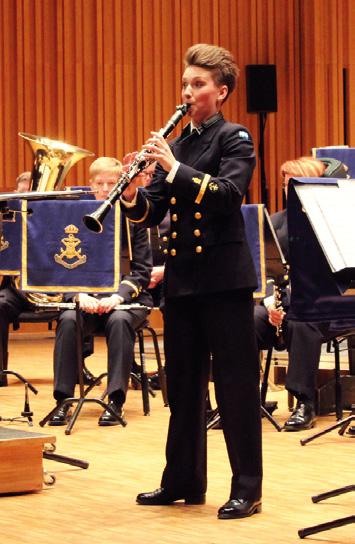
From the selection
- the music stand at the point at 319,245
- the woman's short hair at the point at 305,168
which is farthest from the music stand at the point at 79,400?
the music stand at the point at 319,245

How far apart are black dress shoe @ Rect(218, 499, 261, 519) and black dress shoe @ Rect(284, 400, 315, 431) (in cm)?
181

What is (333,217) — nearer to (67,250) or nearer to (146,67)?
(67,250)

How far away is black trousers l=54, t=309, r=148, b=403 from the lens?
5.52 meters

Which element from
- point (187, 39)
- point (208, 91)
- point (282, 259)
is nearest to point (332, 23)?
point (187, 39)

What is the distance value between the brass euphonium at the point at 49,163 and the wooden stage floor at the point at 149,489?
6.17 feet

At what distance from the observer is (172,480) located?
3.61 m

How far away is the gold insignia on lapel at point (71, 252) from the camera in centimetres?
531

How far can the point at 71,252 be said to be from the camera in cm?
532

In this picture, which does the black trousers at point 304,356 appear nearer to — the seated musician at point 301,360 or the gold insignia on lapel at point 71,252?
the seated musician at point 301,360

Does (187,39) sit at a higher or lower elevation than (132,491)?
higher

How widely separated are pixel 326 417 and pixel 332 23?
6123mm

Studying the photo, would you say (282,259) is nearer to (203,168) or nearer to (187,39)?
(203,168)

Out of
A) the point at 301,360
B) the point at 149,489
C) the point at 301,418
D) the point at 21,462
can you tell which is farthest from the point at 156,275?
the point at 21,462

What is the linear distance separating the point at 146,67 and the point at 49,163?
3.76 m
